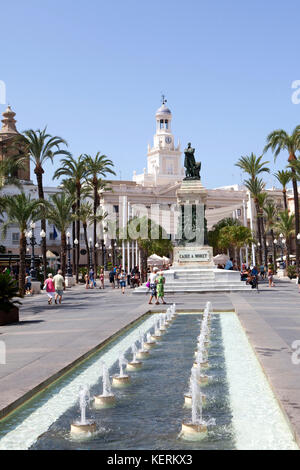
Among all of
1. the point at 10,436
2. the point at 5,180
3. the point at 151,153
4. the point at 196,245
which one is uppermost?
the point at 151,153

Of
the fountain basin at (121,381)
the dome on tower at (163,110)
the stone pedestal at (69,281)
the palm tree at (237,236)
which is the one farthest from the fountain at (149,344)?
the dome on tower at (163,110)

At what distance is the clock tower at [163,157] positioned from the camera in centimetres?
12875

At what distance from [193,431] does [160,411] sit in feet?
3.47

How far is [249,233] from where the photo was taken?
73375mm

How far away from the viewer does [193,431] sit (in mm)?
6328

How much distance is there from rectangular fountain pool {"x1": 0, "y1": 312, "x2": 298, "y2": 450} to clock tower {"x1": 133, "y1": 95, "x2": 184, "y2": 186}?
11601 cm

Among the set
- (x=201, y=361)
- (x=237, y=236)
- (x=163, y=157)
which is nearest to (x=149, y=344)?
(x=201, y=361)

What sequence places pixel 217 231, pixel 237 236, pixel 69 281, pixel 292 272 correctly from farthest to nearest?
pixel 217 231
pixel 237 236
pixel 292 272
pixel 69 281

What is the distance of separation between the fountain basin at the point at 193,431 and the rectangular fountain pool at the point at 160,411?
0.07 metres

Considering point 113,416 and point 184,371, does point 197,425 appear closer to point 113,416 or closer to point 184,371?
point 113,416

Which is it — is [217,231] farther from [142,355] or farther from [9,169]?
[142,355]

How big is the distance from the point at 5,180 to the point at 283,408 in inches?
1235

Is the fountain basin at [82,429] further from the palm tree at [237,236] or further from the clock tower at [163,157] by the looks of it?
the clock tower at [163,157]

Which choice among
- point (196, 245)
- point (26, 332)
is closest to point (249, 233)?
point (196, 245)
